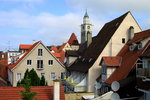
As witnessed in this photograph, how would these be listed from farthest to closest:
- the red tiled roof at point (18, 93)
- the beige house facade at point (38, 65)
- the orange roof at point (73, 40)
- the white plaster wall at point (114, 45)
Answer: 1. the orange roof at point (73, 40)
2. the beige house facade at point (38, 65)
3. the white plaster wall at point (114, 45)
4. the red tiled roof at point (18, 93)

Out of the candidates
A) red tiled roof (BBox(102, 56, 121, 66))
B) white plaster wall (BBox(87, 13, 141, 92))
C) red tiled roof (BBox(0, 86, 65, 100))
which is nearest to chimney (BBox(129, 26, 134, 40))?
white plaster wall (BBox(87, 13, 141, 92))

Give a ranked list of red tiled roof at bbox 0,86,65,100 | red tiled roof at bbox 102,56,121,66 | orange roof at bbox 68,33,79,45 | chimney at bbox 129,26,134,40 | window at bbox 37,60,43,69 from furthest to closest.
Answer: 1. orange roof at bbox 68,33,79,45
2. window at bbox 37,60,43,69
3. chimney at bbox 129,26,134,40
4. red tiled roof at bbox 102,56,121,66
5. red tiled roof at bbox 0,86,65,100

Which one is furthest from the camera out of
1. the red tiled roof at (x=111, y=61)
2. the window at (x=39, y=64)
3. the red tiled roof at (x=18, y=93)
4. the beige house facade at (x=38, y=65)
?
the window at (x=39, y=64)

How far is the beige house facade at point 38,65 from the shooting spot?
44281mm

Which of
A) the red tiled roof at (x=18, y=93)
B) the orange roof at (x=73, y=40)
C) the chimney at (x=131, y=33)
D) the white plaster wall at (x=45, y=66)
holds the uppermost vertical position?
the orange roof at (x=73, y=40)

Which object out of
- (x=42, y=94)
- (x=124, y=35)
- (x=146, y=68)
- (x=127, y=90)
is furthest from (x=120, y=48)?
(x=42, y=94)

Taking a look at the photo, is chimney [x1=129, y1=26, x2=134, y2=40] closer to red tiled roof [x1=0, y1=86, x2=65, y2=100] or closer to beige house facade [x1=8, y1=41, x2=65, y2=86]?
beige house facade [x1=8, y1=41, x2=65, y2=86]

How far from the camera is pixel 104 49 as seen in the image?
35.9 metres

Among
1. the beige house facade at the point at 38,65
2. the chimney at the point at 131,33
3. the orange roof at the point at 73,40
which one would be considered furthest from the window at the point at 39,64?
the orange roof at the point at 73,40

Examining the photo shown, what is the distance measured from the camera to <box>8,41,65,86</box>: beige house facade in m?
44.3

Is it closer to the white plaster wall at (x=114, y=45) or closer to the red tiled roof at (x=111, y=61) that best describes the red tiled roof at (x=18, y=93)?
the red tiled roof at (x=111, y=61)

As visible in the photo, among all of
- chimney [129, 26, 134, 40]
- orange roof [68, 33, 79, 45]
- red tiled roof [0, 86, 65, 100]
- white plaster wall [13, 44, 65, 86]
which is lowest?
red tiled roof [0, 86, 65, 100]

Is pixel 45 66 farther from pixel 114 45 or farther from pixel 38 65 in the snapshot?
pixel 114 45

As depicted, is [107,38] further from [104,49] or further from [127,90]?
[127,90]
